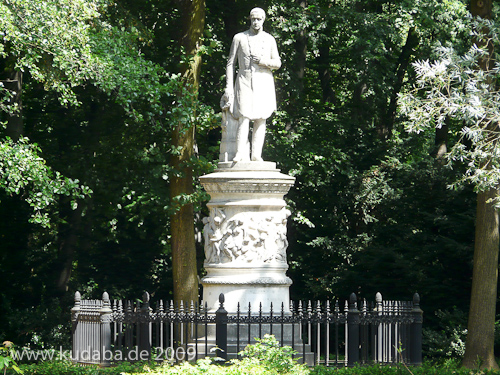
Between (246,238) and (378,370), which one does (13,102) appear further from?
(378,370)

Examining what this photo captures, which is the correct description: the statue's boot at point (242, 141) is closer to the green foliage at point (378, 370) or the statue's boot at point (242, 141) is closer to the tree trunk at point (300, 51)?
the green foliage at point (378, 370)

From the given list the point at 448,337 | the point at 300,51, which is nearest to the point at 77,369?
the point at 448,337

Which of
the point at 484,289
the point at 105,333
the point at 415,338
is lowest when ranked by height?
the point at 415,338

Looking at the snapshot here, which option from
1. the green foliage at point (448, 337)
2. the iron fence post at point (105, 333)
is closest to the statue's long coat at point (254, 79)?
the iron fence post at point (105, 333)

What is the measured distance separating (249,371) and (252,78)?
5.26 meters

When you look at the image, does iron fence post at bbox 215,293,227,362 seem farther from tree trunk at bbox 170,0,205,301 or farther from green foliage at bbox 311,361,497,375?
tree trunk at bbox 170,0,205,301

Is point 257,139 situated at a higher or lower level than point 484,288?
→ higher

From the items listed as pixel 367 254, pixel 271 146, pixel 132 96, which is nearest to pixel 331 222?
pixel 367 254

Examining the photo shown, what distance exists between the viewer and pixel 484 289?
49.3 ft

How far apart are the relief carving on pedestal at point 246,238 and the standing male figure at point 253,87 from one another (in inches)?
35.7

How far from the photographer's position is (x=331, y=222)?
21516mm

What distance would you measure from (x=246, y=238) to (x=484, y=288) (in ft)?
17.1

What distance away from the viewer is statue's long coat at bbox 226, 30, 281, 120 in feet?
40.8

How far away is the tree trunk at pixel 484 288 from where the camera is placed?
14933mm
